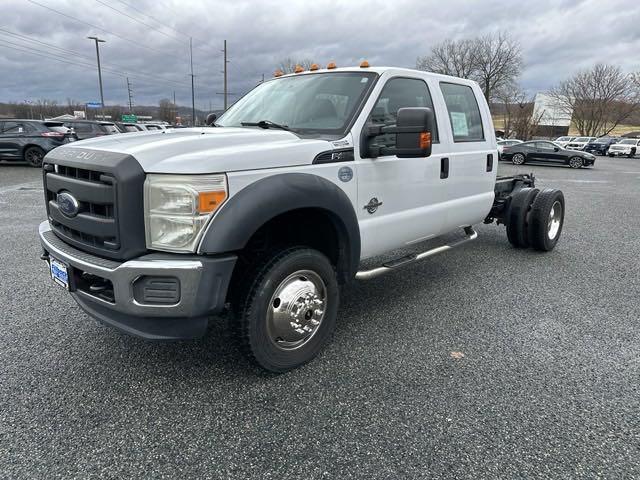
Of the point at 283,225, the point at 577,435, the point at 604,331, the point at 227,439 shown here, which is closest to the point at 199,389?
the point at 227,439

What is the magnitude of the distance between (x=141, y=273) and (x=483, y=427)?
6.43ft

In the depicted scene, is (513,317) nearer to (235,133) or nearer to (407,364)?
(407,364)

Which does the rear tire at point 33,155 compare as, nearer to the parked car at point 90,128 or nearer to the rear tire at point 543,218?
the parked car at point 90,128

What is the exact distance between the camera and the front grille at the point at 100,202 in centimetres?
235

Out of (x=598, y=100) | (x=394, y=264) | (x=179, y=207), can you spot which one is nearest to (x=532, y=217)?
(x=394, y=264)

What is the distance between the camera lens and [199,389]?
2.79 meters

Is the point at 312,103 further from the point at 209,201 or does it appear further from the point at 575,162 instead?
the point at 575,162

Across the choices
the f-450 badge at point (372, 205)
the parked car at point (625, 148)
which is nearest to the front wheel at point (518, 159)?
the parked car at point (625, 148)

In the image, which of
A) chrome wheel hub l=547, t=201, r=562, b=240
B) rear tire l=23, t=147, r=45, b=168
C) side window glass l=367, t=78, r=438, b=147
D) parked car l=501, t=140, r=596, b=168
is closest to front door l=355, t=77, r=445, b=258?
side window glass l=367, t=78, r=438, b=147

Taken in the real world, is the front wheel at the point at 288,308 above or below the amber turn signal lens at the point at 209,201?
below

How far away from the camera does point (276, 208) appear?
2.59 meters

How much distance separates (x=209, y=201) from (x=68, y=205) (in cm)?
94

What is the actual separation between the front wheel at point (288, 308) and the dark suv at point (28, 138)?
15509 millimetres

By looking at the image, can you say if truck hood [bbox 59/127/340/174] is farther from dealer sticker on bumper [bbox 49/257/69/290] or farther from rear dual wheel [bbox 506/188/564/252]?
rear dual wheel [bbox 506/188/564/252]
